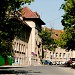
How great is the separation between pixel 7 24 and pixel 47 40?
70259mm

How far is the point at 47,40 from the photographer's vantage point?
10362 centimetres

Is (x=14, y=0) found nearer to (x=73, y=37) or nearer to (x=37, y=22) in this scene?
(x=73, y=37)

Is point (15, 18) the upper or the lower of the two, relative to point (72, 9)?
lower

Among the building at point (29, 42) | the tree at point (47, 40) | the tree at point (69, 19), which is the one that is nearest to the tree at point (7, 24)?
the tree at point (69, 19)

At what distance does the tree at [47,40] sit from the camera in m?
102

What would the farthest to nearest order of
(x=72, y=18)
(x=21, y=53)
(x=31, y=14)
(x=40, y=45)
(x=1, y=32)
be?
(x=40, y=45) → (x=31, y=14) → (x=21, y=53) → (x=72, y=18) → (x=1, y=32)

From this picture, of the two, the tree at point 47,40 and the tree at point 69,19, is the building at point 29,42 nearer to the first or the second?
the tree at point 47,40

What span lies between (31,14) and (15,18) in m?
63.0

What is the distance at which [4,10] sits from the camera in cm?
3316

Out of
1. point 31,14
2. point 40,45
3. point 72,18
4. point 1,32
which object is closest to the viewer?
point 1,32

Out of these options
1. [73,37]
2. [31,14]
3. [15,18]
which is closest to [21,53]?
[31,14]

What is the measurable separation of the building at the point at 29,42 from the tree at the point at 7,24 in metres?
47.9

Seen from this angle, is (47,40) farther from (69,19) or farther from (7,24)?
(7,24)

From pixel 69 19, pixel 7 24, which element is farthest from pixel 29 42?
pixel 7 24
